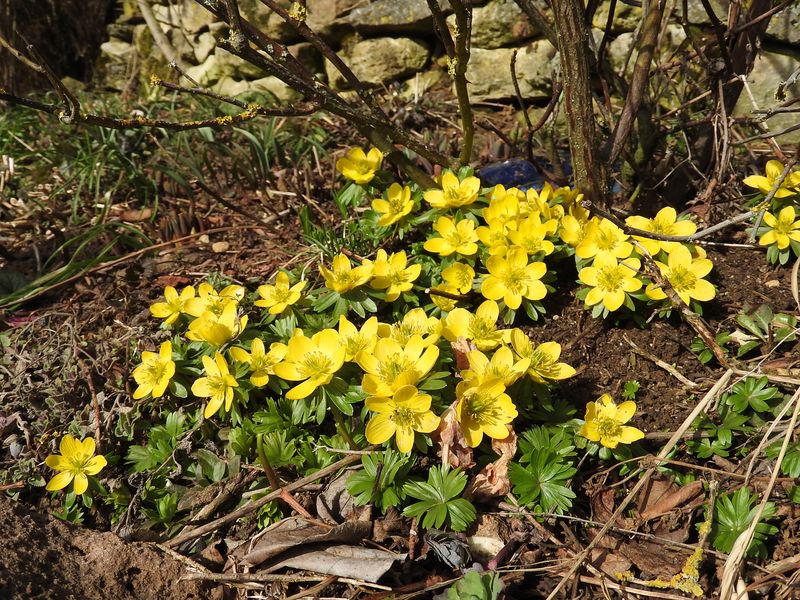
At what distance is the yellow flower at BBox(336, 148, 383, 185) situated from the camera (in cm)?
298

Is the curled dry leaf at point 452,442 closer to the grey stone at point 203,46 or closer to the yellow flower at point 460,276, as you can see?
the yellow flower at point 460,276

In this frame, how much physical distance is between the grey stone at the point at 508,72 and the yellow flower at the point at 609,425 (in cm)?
252

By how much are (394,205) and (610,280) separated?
3.13ft

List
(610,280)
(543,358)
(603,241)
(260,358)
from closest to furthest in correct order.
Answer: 1. (543,358)
2. (260,358)
3. (610,280)
4. (603,241)

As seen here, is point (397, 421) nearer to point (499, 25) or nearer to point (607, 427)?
point (607, 427)

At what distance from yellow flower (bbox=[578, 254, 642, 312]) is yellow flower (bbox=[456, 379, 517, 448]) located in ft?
2.07

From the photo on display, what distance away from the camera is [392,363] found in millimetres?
2057

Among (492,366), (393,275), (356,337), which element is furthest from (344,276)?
(492,366)

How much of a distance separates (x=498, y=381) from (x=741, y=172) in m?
1.90

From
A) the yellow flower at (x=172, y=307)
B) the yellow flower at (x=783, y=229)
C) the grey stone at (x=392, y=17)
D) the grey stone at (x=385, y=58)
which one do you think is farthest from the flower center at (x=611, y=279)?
the grey stone at (x=385, y=58)

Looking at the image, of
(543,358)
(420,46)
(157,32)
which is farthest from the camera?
(157,32)

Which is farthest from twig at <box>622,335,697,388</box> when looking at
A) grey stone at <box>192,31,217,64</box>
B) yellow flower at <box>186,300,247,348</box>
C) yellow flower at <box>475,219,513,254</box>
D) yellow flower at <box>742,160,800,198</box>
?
grey stone at <box>192,31,217,64</box>

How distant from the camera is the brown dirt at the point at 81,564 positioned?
67.9 inches

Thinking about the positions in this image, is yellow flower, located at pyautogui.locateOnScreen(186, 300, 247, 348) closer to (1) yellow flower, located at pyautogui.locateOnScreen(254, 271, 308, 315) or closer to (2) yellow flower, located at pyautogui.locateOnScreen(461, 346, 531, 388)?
(1) yellow flower, located at pyautogui.locateOnScreen(254, 271, 308, 315)
